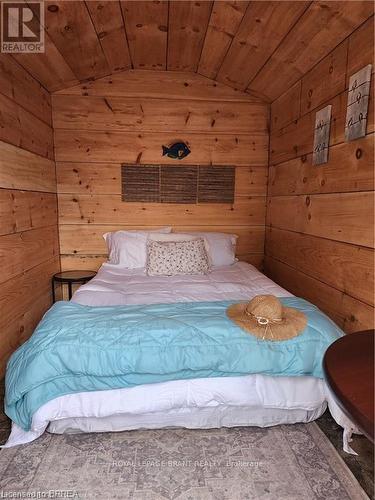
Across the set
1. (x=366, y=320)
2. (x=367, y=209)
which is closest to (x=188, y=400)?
(x=366, y=320)

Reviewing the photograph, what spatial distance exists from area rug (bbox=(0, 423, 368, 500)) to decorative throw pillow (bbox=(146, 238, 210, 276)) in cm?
113

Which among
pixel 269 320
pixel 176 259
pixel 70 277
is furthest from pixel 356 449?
pixel 70 277

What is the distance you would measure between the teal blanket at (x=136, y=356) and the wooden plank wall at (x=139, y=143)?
64.3 inches

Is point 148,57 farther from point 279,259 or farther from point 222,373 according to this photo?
point 222,373

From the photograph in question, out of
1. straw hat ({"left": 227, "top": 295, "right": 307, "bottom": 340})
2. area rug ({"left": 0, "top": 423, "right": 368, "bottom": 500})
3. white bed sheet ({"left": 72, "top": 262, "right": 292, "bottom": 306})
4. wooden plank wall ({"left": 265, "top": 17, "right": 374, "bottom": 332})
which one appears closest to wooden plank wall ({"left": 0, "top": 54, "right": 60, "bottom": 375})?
white bed sheet ({"left": 72, "top": 262, "right": 292, "bottom": 306})

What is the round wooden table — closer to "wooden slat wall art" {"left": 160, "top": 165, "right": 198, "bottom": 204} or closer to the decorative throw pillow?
the decorative throw pillow

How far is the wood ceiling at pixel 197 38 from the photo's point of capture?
1769 millimetres

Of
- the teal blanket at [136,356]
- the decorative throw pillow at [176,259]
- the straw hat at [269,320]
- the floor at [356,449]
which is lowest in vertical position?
the floor at [356,449]

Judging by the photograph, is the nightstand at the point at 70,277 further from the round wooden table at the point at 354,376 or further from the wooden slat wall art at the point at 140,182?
the round wooden table at the point at 354,376

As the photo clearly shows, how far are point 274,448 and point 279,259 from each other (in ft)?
5.41

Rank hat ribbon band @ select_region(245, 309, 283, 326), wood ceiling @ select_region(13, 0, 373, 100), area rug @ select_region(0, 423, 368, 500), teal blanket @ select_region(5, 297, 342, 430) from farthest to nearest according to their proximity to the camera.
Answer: wood ceiling @ select_region(13, 0, 373, 100) < hat ribbon band @ select_region(245, 309, 283, 326) < teal blanket @ select_region(5, 297, 342, 430) < area rug @ select_region(0, 423, 368, 500)

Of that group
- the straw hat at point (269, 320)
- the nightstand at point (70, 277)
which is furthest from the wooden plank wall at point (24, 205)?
the straw hat at point (269, 320)

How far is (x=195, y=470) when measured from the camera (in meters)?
1.32

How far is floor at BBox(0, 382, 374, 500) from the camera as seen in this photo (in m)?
1.28
